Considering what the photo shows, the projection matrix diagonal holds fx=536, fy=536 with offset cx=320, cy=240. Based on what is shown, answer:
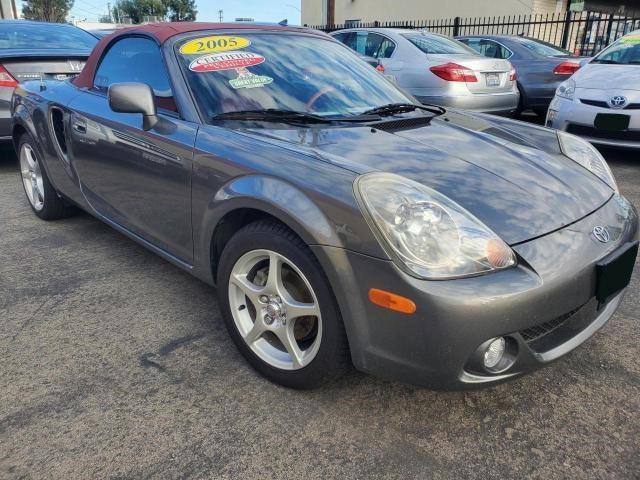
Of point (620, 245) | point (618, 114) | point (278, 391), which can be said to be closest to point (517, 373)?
point (620, 245)

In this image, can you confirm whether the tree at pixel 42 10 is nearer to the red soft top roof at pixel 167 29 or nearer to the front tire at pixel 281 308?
the red soft top roof at pixel 167 29

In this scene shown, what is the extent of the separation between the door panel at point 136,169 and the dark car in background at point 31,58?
223cm

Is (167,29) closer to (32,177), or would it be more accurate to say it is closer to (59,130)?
(59,130)

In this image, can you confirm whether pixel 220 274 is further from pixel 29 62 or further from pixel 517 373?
pixel 29 62

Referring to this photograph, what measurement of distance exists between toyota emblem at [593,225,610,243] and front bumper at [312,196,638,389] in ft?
0.22

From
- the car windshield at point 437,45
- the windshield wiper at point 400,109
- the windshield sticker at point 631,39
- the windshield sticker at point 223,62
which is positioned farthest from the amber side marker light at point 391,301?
the windshield sticker at point 631,39

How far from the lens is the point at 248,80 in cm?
261

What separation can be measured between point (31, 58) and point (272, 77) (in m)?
3.66

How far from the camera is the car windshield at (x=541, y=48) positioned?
8.42 m

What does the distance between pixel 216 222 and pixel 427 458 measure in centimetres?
123

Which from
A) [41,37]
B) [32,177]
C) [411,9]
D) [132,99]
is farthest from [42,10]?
[132,99]

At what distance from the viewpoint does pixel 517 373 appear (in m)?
1.80

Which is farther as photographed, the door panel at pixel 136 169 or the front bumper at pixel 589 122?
the front bumper at pixel 589 122

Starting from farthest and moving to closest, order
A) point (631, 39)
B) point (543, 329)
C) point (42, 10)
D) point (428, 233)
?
point (42, 10) < point (631, 39) < point (543, 329) < point (428, 233)
